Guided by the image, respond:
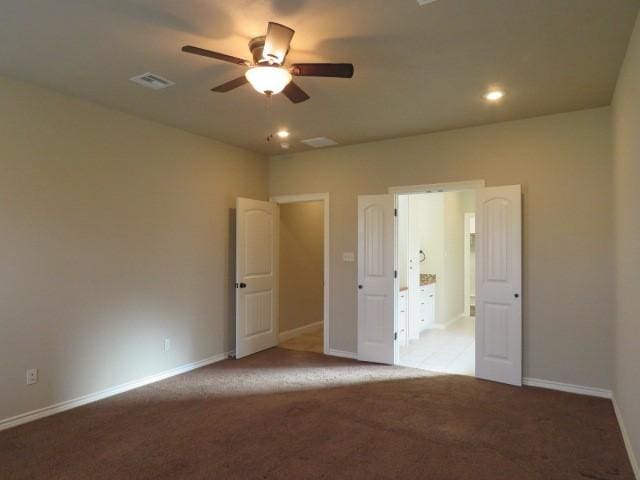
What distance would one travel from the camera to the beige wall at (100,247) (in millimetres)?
3250

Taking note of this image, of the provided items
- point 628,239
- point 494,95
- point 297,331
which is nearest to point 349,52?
point 494,95

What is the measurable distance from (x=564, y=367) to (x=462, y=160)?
2347 millimetres

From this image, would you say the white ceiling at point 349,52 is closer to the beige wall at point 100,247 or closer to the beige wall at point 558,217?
the beige wall at point 558,217

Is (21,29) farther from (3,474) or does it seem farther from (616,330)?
(616,330)

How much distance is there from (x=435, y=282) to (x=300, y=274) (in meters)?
2.36

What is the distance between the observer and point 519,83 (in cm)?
331

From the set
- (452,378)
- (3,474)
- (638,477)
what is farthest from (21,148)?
(638,477)

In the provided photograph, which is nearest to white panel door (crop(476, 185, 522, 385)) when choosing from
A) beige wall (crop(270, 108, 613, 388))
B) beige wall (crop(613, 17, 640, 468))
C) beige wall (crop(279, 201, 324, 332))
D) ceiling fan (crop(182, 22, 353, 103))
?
beige wall (crop(270, 108, 613, 388))

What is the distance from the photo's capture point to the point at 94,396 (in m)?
3.71

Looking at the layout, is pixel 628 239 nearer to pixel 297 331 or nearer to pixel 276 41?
pixel 276 41

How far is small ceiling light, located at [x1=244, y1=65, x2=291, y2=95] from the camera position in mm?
2402

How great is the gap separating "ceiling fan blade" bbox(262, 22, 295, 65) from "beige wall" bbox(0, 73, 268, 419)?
227 centimetres

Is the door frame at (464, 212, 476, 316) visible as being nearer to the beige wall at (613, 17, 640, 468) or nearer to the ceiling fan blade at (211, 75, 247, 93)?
the beige wall at (613, 17, 640, 468)

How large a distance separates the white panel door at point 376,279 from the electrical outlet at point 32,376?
333cm
